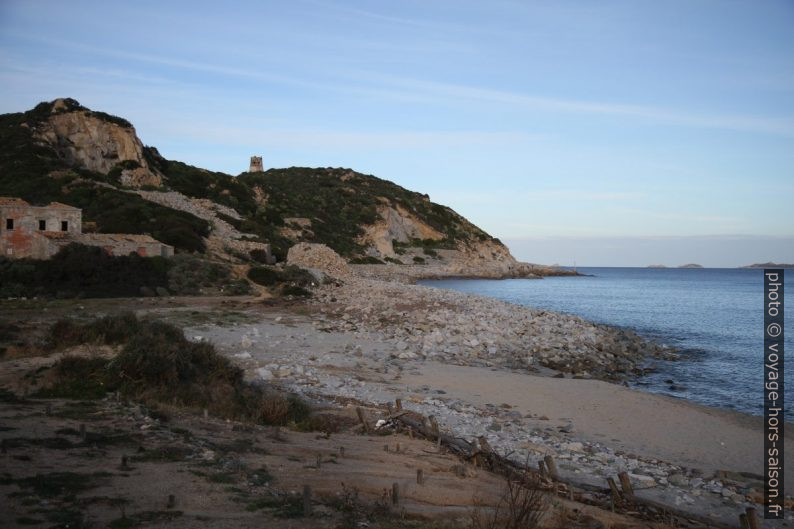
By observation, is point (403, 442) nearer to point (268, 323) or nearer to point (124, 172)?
point (268, 323)

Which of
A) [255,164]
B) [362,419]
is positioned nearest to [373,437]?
[362,419]

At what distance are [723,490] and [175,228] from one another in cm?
3346

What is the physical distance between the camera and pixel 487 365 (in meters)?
18.6

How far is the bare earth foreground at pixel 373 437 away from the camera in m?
6.88

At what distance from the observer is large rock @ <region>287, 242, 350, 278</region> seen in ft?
135

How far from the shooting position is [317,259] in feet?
137

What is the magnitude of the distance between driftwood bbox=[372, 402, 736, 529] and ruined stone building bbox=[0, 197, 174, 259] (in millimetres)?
23308

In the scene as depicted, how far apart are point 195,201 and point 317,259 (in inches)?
563

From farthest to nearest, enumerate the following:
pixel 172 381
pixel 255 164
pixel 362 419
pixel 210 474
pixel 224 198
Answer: pixel 255 164 < pixel 224 198 < pixel 172 381 < pixel 362 419 < pixel 210 474

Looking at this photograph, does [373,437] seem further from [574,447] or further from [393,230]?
[393,230]

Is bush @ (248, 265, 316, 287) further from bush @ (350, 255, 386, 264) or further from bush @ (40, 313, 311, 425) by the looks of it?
bush @ (350, 255, 386, 264)

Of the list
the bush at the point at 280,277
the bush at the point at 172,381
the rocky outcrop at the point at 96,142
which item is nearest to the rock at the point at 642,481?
the bush at the point at 172,381

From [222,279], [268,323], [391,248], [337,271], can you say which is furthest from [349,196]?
[268,323]

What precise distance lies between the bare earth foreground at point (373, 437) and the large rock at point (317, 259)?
17758 mm
